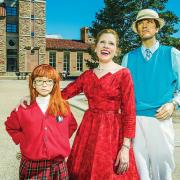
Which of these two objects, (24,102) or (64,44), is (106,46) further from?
(64,44)

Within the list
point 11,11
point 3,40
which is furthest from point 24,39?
point 11,11

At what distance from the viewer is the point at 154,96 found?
291 centimetres

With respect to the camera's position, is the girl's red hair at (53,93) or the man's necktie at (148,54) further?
the man's necktie at (148,54)

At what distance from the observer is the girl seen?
2.75 metres

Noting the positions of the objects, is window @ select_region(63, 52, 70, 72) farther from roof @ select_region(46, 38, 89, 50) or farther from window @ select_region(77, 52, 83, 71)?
window @ select_region(77, 52, 83, 71)

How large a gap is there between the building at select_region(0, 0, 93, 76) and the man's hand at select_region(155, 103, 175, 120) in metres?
43.4

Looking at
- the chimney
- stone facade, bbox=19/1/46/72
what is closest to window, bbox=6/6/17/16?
stone facade, bbox=19/1/46/72

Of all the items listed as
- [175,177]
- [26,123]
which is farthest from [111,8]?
[26,123]

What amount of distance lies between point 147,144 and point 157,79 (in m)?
0.58

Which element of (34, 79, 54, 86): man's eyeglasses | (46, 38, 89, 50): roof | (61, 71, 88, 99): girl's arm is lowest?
(61, 71, 88, 99): girl's arm

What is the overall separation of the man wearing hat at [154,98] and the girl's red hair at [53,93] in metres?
0.67

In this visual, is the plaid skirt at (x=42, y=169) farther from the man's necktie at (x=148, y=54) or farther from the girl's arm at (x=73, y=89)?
the man's necktie at (x=148, y=54)

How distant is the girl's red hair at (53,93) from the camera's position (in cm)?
280

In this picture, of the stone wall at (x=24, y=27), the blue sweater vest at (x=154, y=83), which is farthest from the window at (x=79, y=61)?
the blue sweater vest at (x=154, y=83)
